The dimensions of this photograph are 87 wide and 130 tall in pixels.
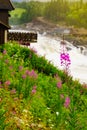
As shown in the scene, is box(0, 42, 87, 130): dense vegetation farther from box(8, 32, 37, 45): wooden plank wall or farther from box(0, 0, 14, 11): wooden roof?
box(8, 32, 37, 45): wooden plank wall

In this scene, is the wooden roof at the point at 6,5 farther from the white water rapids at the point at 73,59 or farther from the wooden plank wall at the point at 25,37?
the wooden plank wall at the point at 25,37

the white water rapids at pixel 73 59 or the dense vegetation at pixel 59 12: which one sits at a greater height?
the dense vegetation at pixel 59 12

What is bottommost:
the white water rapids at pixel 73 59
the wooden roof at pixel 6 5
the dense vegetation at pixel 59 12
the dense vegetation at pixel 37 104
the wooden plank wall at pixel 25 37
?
the white water rapids at pixel 73 59

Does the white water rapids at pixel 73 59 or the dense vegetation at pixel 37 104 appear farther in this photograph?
the white water rapids at pixel 73 59

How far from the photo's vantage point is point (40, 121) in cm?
1309

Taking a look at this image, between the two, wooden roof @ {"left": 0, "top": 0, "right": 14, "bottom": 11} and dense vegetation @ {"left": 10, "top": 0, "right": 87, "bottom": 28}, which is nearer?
wooden roof @ {"left": 0, "top": 0, "right": 14, "bottom": 11}

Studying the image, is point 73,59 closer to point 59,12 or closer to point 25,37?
point 25,37

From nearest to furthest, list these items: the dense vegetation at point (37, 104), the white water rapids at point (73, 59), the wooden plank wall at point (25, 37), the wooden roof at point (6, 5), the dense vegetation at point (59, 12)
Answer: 1. the dense vegetation at point (37, 104)
2. the wooden roof at point (6, 5)
3. the white water rapids at point (73, 59)
4. the wooden plank wall at point (25, 37)
5. the dense vegetation at point (59, 12)

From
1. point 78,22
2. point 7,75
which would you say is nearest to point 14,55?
point 7,75

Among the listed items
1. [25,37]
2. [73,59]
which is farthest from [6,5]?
[73,59]

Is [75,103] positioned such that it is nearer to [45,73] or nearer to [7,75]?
[7,75]

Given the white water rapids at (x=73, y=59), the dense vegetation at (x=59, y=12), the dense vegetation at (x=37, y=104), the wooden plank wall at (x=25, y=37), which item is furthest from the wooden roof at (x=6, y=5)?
the dense vegetation at (x=59, y=12)

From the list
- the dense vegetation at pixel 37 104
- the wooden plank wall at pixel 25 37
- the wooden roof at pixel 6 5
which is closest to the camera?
the dense vegetation at pixel 37 104

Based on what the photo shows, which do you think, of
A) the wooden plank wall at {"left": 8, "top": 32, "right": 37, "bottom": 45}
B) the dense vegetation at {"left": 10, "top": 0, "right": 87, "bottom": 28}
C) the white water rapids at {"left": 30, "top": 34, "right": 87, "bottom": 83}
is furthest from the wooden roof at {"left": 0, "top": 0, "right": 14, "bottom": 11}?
the dense vegetation at {"left": 10, "top": 0, "right": 87, "bottom": 28}
